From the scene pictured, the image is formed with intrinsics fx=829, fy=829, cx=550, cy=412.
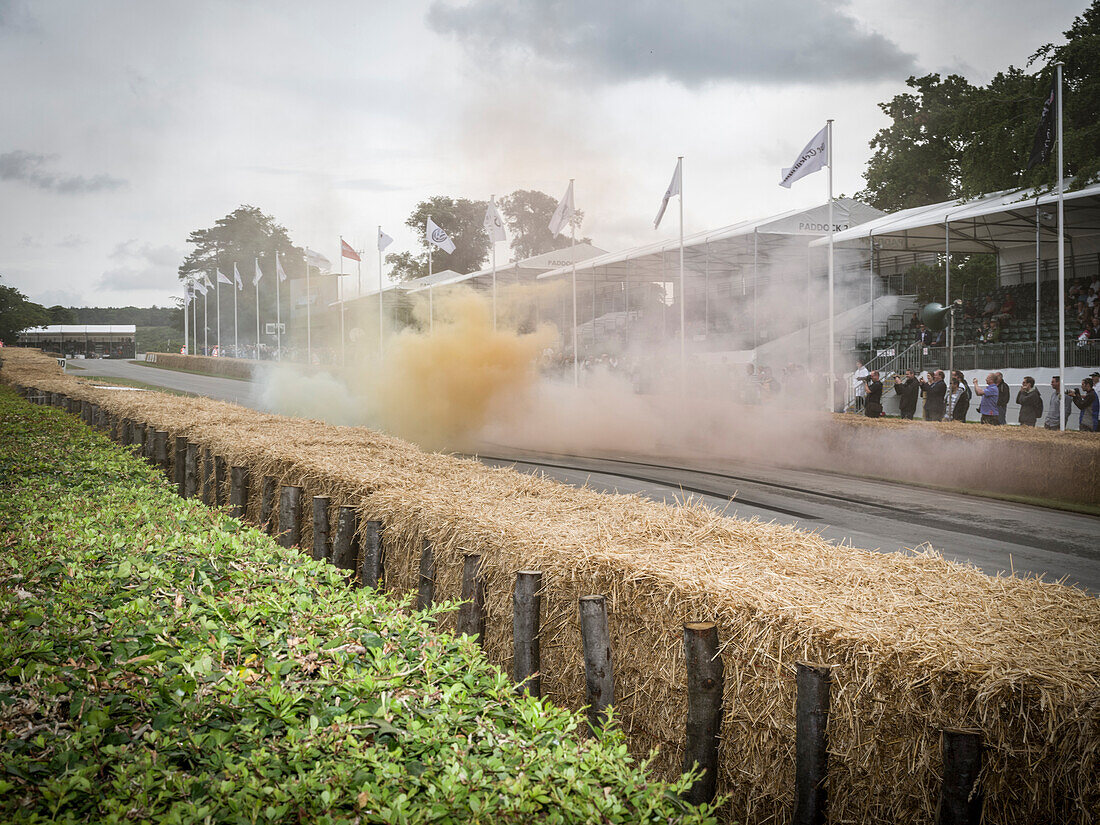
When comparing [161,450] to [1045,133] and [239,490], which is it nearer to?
[239,490]

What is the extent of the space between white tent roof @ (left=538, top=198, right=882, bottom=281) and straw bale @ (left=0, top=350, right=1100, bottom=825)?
2410cm

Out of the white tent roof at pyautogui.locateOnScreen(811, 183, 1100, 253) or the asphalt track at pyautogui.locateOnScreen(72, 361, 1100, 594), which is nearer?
the asphalt track at pyautogui.locateOnScreen(72, 361, 1100, 594)

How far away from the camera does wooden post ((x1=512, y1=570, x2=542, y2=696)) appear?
532 cm

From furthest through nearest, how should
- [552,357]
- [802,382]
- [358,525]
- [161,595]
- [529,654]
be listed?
[552,357] < [802,382] < [358,525] < [529,654] < [161,595]

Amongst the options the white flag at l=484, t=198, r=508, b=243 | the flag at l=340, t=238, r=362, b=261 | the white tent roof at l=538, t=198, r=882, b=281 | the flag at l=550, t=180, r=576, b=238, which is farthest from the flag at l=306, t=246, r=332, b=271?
the flag at l=550, t=180, r=576, b=238

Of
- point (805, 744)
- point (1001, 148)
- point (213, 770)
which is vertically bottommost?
point (805, 744)

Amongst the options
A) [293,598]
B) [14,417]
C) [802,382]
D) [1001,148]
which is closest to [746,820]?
[293,598]

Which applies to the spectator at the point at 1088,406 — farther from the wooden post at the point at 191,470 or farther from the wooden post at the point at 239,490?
the wooden post at the point at 191,470

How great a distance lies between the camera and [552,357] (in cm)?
4119

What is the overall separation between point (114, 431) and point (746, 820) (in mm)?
17710

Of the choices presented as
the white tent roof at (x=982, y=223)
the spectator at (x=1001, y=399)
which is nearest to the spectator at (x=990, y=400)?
the spectator at (x=1001, y=399)

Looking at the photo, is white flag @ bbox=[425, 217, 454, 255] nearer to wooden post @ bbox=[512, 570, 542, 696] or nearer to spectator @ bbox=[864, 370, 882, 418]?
spectator @ bbox=[864, 370, 882, 418]

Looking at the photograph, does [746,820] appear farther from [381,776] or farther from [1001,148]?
[1001,148]

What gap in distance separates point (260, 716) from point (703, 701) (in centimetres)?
226
